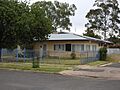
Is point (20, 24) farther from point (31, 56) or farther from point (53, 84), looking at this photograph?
point (53, 84)

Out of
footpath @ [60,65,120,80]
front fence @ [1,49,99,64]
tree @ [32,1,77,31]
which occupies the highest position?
tree @ [32,1,77,31]

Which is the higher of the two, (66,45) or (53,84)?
(66,45)

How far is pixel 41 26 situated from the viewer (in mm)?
41344

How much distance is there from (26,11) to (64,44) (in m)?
11.1

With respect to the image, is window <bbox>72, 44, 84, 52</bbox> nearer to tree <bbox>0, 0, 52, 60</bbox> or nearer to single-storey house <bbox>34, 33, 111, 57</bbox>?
single-storey house <bbox>34, 33, 111, 57</bbox>

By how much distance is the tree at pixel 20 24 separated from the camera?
122 feet

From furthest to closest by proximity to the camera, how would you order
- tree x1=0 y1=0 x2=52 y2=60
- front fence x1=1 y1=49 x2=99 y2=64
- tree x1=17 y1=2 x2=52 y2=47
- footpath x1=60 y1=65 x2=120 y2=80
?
tree x1=17 y1=2 x2=52 y2=47 < front fence x1=1 y1=49 x2=99 y2=64 < tree x1=0 y1=0 x2=52 y2=60 < footpath x1=60 y1=65 x2=120 y2=80

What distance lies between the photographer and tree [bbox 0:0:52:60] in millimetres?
37334

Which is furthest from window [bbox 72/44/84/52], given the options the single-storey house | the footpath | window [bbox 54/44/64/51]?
the footpath

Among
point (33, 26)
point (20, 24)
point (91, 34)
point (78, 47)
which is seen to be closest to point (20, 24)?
point (20, 24)

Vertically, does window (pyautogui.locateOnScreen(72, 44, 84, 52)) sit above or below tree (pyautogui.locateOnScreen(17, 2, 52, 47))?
below

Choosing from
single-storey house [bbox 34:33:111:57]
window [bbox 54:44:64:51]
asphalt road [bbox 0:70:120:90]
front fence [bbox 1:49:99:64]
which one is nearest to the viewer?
asphalt road [bbox 0:70:120:90]

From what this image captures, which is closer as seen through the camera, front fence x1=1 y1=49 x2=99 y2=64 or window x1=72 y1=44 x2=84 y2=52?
front fence x1=1 y1=49 x2=99 y2=64

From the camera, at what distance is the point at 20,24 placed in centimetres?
3731
